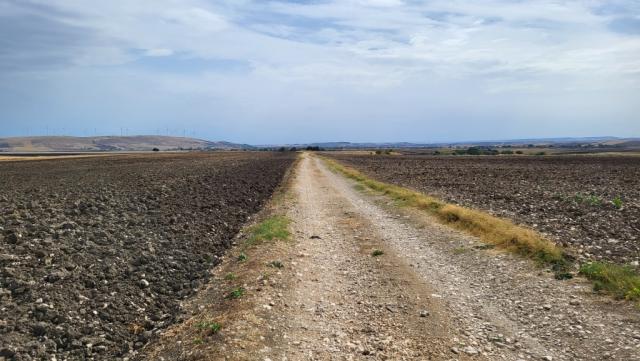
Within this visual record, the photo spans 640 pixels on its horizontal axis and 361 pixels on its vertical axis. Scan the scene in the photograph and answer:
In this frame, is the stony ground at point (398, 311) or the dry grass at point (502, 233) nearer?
the stony ground at point (398, 311)

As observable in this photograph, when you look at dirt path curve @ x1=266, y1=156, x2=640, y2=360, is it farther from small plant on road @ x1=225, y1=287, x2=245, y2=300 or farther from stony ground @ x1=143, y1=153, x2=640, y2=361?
small plant on road @ x1=225, y1=287, x2=245, y2=300

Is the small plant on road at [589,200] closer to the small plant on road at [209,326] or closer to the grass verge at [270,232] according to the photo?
the grass verge at [270,232]

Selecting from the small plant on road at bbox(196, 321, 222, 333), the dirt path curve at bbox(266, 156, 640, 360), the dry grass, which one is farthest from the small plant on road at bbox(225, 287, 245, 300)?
the dry grass

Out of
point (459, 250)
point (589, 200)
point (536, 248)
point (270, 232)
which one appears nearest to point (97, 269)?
point (270, 232)

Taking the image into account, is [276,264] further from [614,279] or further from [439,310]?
[614,279]

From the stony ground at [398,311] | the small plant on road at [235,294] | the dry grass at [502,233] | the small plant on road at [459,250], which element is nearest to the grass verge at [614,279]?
the stony ground at [398,311]

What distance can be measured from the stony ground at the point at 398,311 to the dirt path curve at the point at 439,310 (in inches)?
1.1

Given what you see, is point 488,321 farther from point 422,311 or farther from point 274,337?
point 274,337

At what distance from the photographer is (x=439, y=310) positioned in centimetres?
1125

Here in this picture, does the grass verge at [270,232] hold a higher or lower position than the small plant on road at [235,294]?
higher

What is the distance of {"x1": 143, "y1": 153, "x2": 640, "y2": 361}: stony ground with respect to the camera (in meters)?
9.26

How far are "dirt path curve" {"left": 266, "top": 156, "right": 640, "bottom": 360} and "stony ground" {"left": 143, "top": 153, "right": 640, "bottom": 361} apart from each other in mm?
29

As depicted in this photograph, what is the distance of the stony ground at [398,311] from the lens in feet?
30.4

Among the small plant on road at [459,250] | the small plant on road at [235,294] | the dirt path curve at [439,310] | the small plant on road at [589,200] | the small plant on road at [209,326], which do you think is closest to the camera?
the dirt path curve at [439,310]
